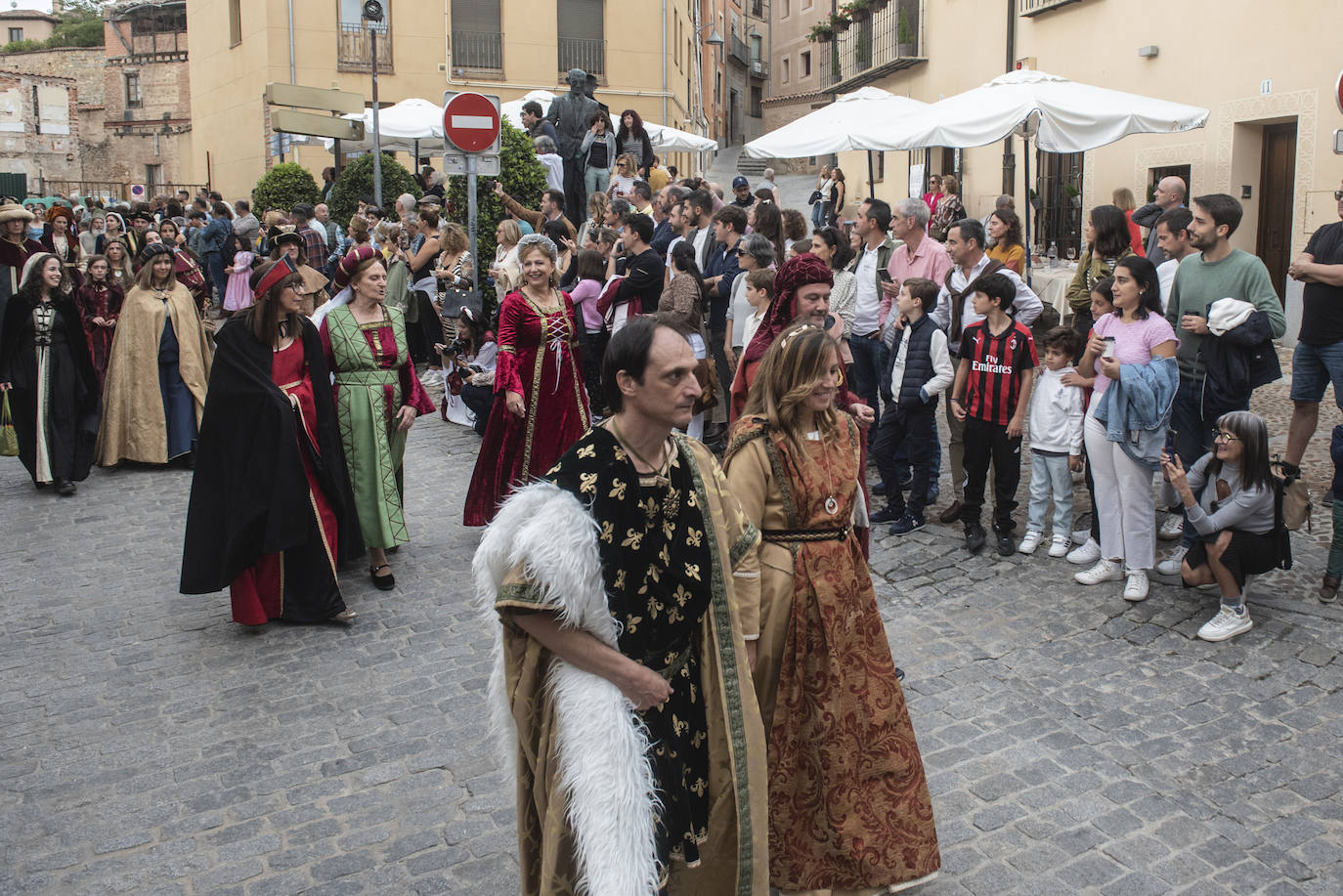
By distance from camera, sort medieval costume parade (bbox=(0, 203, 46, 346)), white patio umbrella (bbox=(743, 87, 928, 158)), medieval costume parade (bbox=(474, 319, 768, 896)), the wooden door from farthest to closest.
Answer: the wooden door → white patio umbrella (bbox=(743, 87, 928, 158)) → medieval costume parade (bbox=(0, 203, 46, 346)) → medieval costume parade (bbox=(474, 319, 768, 896))

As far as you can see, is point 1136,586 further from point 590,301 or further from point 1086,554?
point 590,301

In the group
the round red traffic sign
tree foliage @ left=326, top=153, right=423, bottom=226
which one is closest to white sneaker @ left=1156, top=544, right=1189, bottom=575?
the round red traffic sign

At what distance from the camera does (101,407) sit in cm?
1031

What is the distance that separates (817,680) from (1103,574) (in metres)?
3.57

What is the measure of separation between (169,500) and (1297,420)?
8.18 meters

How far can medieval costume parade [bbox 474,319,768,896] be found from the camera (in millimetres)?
2736

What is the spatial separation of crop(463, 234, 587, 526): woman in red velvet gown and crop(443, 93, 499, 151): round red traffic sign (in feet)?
10.3

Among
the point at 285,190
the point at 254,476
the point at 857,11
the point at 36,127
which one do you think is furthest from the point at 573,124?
the point at 36,127

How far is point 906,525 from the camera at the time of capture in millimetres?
7703

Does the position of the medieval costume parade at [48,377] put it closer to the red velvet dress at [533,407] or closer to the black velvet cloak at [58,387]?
the black velvet cloak at [58,387]

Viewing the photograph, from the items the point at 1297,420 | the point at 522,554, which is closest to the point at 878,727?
the point at 522,554

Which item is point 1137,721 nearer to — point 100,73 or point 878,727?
point 878,727

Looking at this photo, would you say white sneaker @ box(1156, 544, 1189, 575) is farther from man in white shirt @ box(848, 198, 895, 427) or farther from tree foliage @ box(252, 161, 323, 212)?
tree foliage @ box(252, 161, 323, 212)

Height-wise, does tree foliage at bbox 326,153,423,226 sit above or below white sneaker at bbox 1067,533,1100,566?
above
